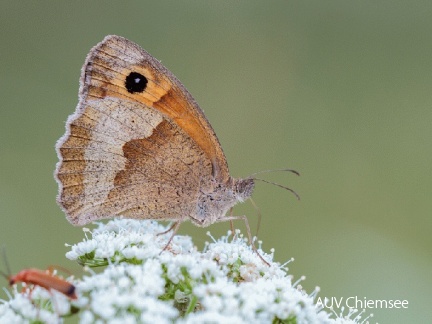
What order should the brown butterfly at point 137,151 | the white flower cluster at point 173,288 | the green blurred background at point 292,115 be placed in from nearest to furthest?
the white flower cluster at point 173,288 < the brown butterfly at point 137,151 < the green blurred background at point 292,115

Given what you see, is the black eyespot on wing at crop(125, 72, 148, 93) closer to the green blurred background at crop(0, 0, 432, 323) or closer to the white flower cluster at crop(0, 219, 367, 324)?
the white flower cluster at crop(0, 219, 367, 324)

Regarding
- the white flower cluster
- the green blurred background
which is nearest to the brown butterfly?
the white flower cluster

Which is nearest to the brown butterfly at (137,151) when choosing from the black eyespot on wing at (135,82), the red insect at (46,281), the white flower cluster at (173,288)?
the black eyespot on wing at (135,82)

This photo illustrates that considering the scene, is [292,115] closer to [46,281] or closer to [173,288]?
[173,288]

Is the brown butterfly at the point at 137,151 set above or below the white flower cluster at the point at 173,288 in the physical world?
above

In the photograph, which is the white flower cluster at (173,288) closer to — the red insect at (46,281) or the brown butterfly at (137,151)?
the red insect at (46,281)

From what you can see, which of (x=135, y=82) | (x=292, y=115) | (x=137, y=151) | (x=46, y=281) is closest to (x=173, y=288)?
(x=46, y=281)

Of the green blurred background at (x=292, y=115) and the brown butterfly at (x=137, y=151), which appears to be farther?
the green blurred background at (x=292, y=115)

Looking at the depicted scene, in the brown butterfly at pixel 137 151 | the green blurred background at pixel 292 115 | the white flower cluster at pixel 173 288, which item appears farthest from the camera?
the green blurred background at pixel 292 115
